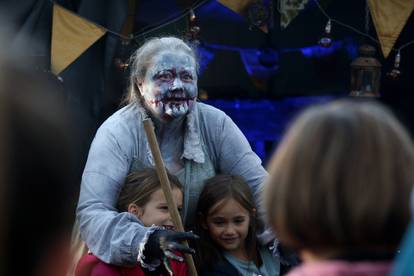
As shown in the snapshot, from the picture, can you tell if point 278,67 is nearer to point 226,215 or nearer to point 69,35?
point 69,35

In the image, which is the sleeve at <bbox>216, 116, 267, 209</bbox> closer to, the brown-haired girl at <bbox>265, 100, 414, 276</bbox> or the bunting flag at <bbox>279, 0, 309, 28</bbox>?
the brown-haired girl at <bbox>265, 100, 414, 276</bbox>

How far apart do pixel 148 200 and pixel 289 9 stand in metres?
2.68

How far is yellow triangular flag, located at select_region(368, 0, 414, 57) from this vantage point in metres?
5.55

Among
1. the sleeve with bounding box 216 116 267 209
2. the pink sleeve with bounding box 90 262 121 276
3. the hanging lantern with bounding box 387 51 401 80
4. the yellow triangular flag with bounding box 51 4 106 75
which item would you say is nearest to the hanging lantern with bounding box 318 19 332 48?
the hanging lantern with bounding box 387 51 401 80

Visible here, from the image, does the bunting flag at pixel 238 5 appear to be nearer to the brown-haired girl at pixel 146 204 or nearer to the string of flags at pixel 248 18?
the string of flags at pixel 248 18

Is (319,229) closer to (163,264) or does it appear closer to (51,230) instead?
(51,230)

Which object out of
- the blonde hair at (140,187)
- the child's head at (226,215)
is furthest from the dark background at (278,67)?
the blonde hair at (140,187)

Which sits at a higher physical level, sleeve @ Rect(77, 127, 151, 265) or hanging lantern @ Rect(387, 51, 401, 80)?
hanging lantern @ Rect(387, 51, 401, 80)

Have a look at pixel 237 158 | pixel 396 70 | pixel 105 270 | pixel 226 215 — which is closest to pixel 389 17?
pixel 396 70

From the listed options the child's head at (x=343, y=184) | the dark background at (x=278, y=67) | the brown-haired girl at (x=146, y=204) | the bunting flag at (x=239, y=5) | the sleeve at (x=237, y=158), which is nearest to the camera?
the child's head at (x=343, y=184)

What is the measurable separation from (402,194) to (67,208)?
0.91 meters

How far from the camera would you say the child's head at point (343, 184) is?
1658mm

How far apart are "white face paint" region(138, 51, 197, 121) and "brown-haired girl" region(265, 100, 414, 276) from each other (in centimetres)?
186

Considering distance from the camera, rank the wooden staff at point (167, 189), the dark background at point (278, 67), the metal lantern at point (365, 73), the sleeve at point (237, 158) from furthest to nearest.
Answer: the dark background at point (278, 67) < the metal lantern at point (365, 73) < the sleeve at point (237, 158) < the wooden staff at point (167, 189)
